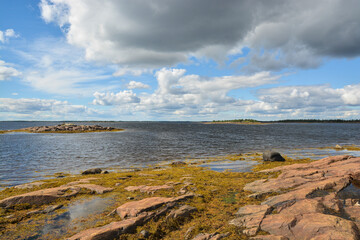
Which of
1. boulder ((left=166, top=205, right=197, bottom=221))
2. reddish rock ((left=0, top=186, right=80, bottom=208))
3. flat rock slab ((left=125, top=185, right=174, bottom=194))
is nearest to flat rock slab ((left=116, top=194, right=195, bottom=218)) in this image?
boulder ((left=166, top=205, right=197, bottom=221))

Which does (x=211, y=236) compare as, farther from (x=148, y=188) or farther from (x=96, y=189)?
(x=96, y=189)

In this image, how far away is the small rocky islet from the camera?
8.53 m

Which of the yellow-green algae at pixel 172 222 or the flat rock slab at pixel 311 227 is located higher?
the flat rock slab at pixel 311 227

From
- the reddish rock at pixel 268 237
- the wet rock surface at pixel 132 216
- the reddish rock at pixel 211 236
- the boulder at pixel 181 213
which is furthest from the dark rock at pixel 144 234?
the reddish rock at pixel 268 237

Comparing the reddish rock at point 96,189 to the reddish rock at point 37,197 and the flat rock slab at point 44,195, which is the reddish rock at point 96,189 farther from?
the reddish rock at point 37,197

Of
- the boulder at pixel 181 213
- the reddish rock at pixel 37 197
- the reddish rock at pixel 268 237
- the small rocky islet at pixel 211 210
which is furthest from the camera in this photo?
the reddish rock at pixel 37 197

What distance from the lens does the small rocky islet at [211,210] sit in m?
8.53

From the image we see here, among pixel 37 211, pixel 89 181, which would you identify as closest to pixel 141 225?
pixel 37 211

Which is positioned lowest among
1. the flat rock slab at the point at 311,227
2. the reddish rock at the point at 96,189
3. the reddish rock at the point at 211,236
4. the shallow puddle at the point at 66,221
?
the shallow puddle at the point at 66,221

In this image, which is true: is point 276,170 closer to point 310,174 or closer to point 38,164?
point 310,174

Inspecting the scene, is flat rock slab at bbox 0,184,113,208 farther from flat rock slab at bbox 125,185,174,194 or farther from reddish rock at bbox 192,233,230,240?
reddish rock at bbox 192,233,230,240

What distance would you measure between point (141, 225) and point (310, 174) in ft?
48.8

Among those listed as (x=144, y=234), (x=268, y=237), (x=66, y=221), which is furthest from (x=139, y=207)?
(x=268, y=237)

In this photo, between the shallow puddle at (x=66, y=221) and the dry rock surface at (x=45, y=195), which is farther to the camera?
the dry rock surface at (x=45, y=195)
